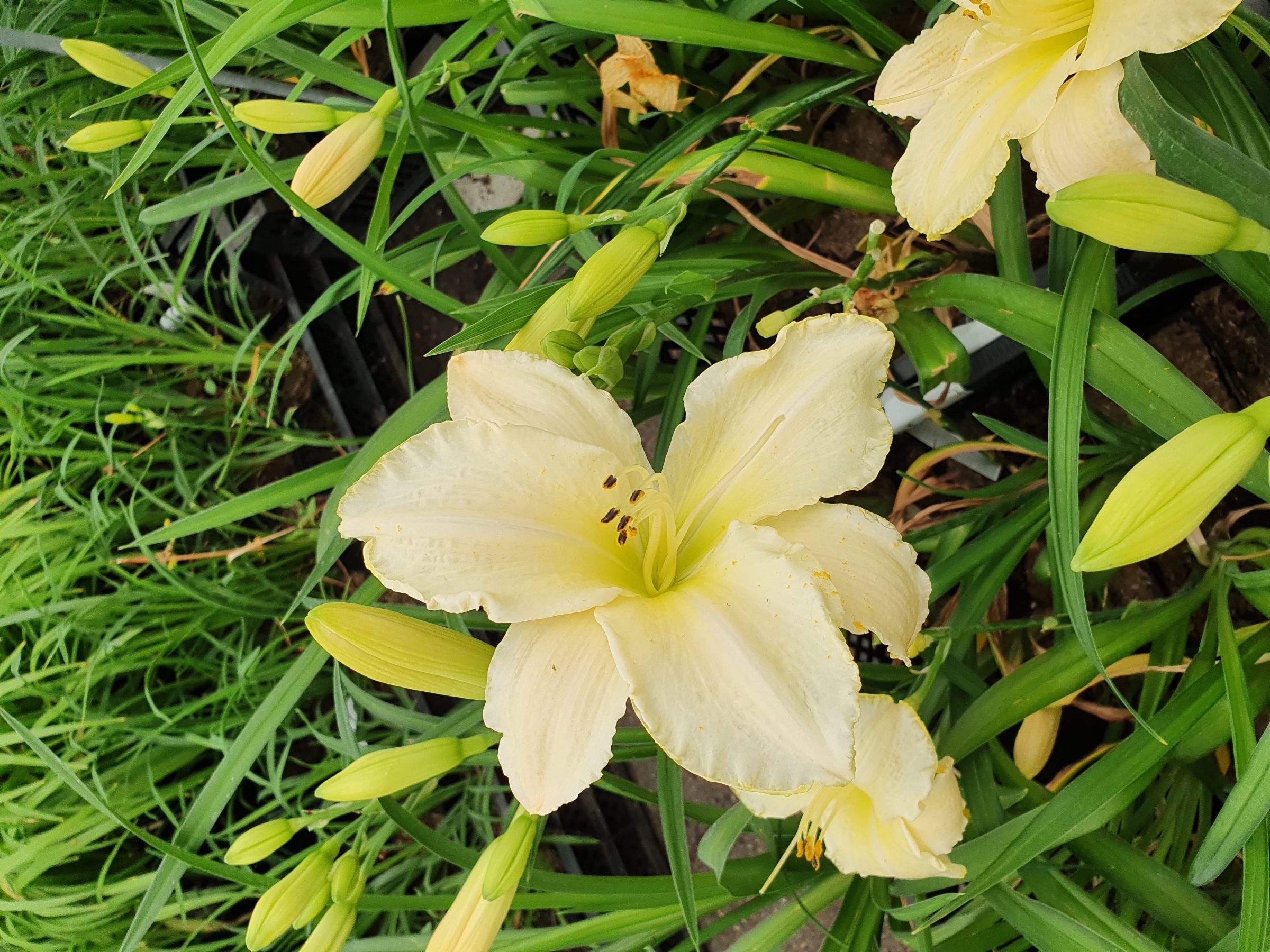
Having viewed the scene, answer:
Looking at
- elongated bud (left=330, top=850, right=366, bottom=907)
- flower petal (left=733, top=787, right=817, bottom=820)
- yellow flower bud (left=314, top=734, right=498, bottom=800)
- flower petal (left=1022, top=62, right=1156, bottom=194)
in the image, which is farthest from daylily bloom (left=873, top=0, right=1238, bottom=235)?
elongated bud (left=330, top=850, right=366, bottom=907)

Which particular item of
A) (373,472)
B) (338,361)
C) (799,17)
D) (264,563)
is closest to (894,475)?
(799,17)

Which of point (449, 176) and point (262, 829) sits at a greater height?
point (449, 176)

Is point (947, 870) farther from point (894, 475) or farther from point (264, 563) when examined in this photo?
point (264, 563)

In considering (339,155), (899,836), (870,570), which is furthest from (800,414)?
(339,155)

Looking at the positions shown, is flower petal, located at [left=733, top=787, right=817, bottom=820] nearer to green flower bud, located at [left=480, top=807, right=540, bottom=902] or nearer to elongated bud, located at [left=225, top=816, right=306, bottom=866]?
green flower bud, located at [left=480, top=807, right=540, bottom=902]

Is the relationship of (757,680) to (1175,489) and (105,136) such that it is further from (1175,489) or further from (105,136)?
(105,136)

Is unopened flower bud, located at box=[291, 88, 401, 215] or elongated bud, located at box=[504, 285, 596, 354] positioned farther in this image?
unopened flower bud, located at box=[291, 88, 401, 215]
